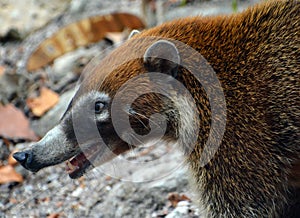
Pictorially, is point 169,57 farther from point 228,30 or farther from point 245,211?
point 245,211

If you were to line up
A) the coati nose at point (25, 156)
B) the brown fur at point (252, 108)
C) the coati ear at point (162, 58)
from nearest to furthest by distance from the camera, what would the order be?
the brown fur at point (252, 108) < the coati ear at point (162, 58) < the coati nose at point (25, 156)

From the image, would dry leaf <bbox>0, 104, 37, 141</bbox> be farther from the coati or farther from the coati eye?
the coati eye

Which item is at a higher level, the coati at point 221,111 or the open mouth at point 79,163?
the coati at point 221,111

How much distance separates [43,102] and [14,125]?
17.2 inches

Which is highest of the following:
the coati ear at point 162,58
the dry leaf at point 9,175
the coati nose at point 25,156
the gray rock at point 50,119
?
the coati ear at point 162,58

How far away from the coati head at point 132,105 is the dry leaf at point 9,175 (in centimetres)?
171

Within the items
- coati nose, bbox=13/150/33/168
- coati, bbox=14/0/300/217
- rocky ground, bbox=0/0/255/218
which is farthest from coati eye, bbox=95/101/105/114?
rocky ground, bbox=0/0/255/218

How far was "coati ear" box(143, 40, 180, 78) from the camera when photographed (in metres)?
3.88

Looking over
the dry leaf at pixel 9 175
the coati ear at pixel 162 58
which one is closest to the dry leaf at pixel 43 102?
the dry leaf at pixel 9 175

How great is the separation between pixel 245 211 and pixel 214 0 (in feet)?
11.5

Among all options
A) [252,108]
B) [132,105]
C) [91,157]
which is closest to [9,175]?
[91,157]

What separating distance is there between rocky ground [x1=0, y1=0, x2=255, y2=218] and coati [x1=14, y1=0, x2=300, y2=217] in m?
0.53

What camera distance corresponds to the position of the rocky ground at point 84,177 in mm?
4902

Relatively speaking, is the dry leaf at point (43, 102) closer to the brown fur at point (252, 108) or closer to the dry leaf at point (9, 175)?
the dry leaf at point (9, 175)
